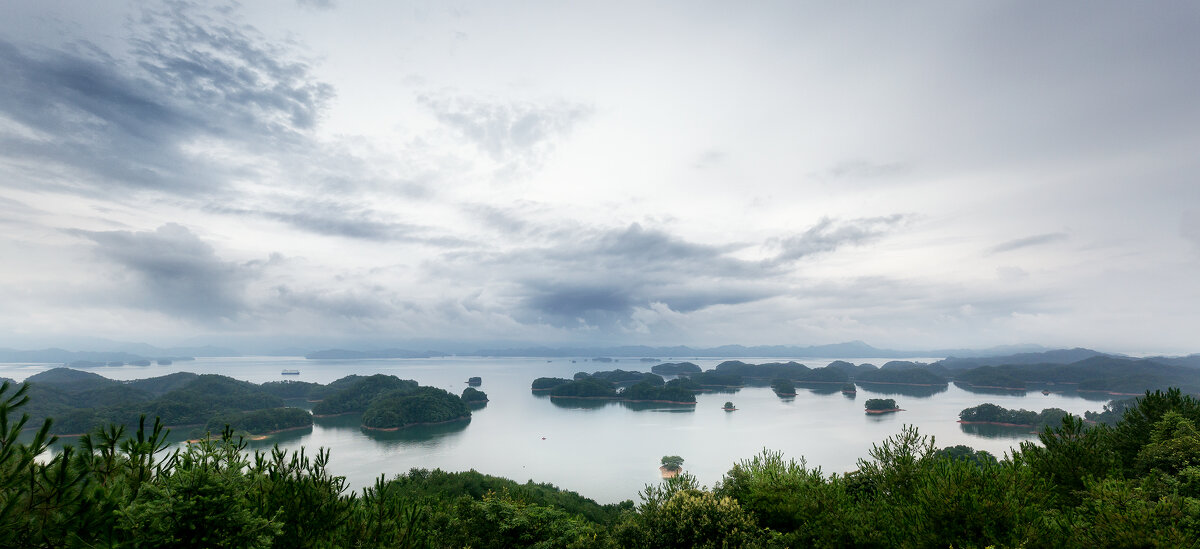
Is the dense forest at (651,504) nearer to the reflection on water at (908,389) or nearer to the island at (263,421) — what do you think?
the island at (263,421)

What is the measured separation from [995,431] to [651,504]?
111 meters

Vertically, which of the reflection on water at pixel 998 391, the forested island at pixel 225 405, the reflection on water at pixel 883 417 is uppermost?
the forested island at pixel 225 405

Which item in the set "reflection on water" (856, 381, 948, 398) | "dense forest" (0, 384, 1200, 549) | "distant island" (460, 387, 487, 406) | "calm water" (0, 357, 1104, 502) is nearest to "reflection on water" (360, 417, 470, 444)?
"calm water" (0, 357, 1104, 502)

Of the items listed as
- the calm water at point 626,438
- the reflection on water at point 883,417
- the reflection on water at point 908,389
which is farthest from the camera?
the reflection on water at point 908,389

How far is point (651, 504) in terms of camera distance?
15297 mm

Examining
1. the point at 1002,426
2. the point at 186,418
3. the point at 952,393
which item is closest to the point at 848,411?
the point at 1002,426

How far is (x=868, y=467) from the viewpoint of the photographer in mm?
19672

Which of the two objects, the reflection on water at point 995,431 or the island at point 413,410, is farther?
the island at point 413,410

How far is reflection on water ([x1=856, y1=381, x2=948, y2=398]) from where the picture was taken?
6378 inches

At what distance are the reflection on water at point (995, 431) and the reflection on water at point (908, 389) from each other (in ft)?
219

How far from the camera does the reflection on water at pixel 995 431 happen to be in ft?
284

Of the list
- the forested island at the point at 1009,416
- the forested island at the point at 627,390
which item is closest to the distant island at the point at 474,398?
the forested island at the point at 627,390

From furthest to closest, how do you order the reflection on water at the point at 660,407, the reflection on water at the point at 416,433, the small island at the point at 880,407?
the reflection on water at the point at 660,407
the small island at the point at 880,407
the reflection on water at the point at 416,433

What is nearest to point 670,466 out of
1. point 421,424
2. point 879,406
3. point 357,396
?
point 421,424
